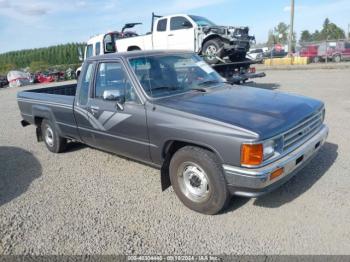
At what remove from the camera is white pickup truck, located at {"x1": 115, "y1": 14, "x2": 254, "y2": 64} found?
10.8 m

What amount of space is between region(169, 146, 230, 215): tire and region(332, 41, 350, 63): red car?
2603cm

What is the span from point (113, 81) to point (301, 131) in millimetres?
2590

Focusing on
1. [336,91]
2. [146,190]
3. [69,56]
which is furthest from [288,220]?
[69,56]

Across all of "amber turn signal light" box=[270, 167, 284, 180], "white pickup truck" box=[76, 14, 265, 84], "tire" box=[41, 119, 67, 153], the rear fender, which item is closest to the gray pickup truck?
"amber turn signal light" box=[270, 167, 284, 180]

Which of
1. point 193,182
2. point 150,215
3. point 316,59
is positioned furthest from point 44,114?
point 316,59

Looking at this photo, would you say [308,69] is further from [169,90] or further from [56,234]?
[56,234]

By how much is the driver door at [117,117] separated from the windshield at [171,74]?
21 cm

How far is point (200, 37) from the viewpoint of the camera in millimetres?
11297

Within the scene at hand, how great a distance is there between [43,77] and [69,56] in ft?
130

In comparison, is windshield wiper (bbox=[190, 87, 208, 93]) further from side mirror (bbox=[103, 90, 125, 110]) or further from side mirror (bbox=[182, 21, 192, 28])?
side mirror (bbox=[182, 21, 192, 28])

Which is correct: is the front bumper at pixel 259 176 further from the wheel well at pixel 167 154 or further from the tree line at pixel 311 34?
the tree line at pixel 311 34

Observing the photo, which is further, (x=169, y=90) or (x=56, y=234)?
(x=169, y=90)

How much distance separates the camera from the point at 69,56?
67.9 meters

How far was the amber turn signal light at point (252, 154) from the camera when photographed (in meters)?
3.02
